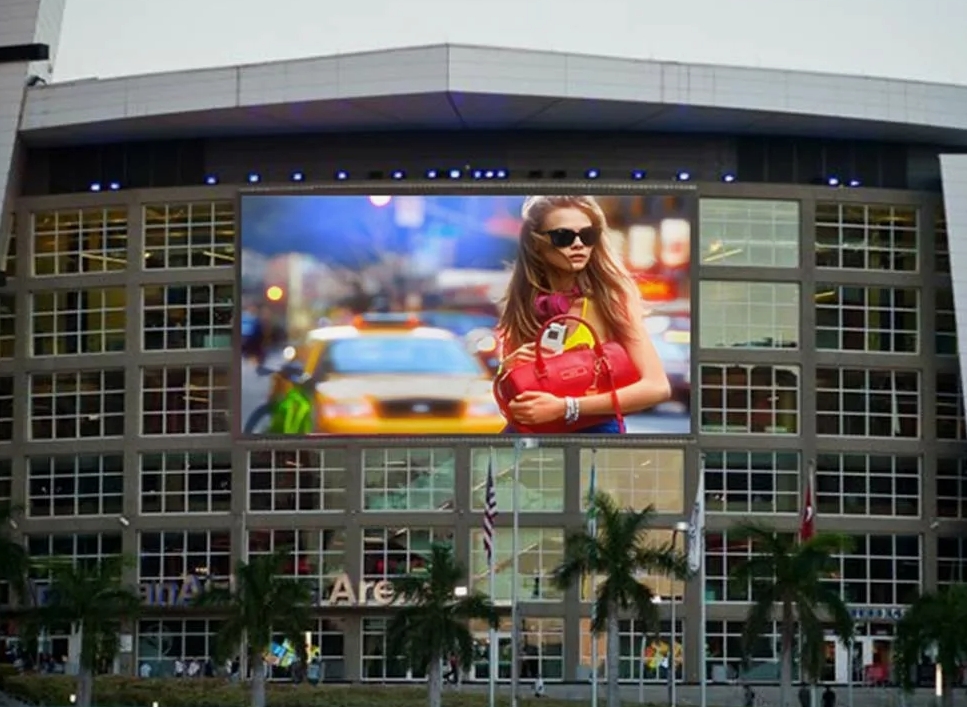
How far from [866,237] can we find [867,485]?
39.1 feet

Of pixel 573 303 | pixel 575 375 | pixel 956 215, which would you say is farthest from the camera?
pixel 956 215

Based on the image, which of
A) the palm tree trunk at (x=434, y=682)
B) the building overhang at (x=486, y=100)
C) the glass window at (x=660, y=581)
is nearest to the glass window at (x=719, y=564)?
the glass window at (x=660, y=581)

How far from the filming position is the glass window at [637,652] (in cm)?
13650

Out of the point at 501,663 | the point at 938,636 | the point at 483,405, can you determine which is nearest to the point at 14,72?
the point at 483,405

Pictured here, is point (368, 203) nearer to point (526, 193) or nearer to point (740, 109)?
point (526, 193)

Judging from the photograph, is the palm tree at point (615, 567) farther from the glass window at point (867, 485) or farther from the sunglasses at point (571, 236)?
the glass window at point (867, 485)

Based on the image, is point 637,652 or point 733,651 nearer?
point 637,652

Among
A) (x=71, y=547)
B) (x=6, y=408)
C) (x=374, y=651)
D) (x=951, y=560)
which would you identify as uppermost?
(x=6, y=408)

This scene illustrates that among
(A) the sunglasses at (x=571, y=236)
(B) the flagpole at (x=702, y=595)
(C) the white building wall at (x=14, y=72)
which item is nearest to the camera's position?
(B) the flagpole at (x=702, y=595)

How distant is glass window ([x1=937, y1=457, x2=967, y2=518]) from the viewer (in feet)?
468

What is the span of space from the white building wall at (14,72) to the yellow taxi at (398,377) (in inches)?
655

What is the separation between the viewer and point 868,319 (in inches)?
5581

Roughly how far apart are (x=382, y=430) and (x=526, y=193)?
42.6ft

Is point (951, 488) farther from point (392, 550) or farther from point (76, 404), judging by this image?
point (76, 404)
